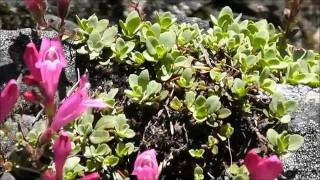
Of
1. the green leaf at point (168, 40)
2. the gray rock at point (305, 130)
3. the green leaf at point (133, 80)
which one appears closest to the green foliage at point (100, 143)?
the green leaf at point (133, 80)

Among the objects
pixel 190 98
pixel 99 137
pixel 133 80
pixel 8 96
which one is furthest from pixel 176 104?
pixel 8 96

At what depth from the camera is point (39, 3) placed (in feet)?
8.75

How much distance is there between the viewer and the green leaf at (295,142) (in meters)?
2.36

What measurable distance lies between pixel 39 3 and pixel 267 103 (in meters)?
0.98

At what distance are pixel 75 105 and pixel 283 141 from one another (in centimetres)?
76

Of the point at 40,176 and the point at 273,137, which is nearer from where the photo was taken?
the point at 40,176

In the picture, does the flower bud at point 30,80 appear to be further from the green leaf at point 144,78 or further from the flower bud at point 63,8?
the flower bud at point 63,8

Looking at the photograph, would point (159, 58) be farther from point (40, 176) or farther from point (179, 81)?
point (40, 176)

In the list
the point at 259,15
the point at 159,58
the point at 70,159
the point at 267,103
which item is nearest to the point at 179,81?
Result: the point at 159,58

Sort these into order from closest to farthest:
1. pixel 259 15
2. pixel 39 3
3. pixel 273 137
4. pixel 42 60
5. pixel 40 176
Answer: pixel 42 60
pixel 40 176
pixel 273 137
pixel 39 3
pixel 259 15

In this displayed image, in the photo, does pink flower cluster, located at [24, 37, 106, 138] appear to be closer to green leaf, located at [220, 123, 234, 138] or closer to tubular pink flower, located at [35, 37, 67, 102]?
tubular pink flower, located at [35, 37, 67, 102]

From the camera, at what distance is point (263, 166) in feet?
6.46

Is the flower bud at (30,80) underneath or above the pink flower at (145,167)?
above

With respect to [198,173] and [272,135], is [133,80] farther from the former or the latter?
[272,135]
